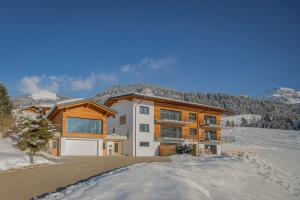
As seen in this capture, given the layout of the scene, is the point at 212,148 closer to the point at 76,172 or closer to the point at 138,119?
the point at 138,119

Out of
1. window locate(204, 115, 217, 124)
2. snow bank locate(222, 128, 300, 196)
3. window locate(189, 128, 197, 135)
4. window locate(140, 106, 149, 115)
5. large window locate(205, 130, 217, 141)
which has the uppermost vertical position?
window locate(140, 106, 149, 115)

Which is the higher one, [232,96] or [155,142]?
[232,96]

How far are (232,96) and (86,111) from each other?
160 metres

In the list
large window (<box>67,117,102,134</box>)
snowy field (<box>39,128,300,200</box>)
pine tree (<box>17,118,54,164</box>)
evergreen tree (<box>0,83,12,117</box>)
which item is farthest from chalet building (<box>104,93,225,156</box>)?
snowy field (<box>39,128,300,200</box>)

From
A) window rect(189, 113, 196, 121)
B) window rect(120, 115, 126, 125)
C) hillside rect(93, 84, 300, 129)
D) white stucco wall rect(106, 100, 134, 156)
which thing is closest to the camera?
white stucco wall rect(106, 100, 134, 156)

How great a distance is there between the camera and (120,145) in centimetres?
5012

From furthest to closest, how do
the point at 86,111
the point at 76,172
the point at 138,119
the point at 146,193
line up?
1. the point at 138,119
2. the point at 86,111
3. the point at 76,172
4. the point at 146,193

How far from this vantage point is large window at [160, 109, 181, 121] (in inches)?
2077

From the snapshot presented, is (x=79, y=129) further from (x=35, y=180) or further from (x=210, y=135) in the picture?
(x=210, y=135)

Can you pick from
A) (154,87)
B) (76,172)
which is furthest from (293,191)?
(154,87)

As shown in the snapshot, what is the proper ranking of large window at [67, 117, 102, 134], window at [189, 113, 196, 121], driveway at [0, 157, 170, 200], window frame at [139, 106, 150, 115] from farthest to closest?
window at [189, 113, 196, 121] < window frame at [139, 106, 150, 115] < large window at [67, 117, 102, 134] < driveway at [0, 157, 170, 200]

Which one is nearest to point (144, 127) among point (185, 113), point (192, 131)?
point (185, 113)

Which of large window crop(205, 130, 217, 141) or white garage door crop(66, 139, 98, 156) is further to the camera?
large window crop(205, 130, 217, 141)

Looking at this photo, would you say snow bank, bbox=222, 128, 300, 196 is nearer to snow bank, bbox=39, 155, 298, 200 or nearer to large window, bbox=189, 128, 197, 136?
snow bank, bbox=39, 155, 298, 200
